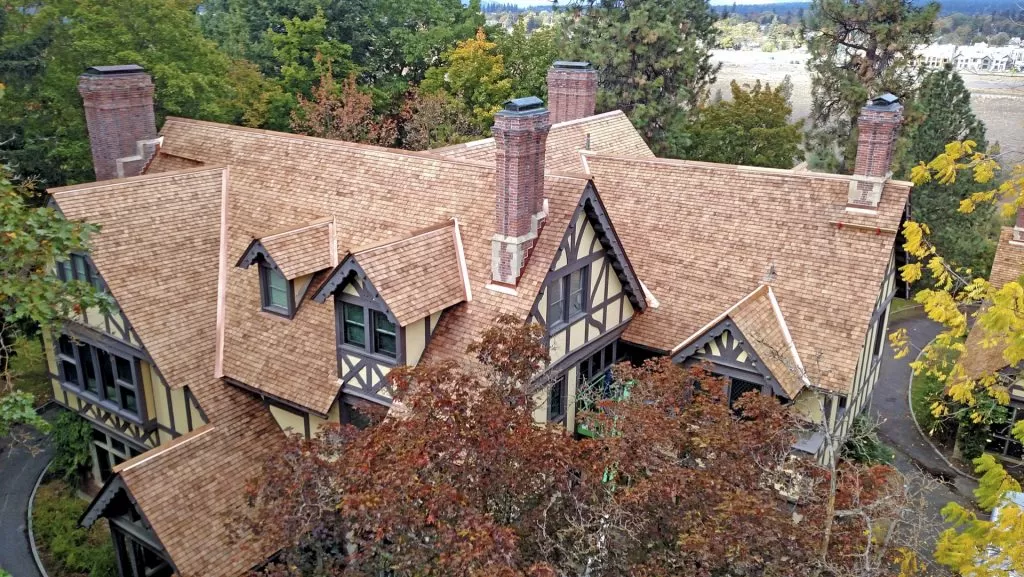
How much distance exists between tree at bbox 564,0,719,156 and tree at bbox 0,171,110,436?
35635mm

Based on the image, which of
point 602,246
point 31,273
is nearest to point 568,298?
point 602,246

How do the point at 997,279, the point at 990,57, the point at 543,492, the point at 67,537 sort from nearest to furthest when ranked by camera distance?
the point at 543,492 < the point at 67,537 < the point at 997,279 < the point at 990,57

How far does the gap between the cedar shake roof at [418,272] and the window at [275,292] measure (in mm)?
3492

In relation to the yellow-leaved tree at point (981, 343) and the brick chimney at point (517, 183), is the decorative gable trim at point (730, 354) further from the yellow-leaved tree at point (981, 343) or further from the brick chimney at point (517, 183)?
the yellow-leaved tree at point (981, 343)

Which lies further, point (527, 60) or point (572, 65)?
point (527, 60)

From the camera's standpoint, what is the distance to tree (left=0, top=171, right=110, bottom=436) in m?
13.9

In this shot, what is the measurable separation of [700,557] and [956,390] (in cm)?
480

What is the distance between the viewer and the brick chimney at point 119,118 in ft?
80.9

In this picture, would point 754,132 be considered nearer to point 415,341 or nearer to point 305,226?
point 305,226

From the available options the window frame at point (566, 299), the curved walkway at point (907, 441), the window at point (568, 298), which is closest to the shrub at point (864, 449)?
the curved walkway at point (907, 441)

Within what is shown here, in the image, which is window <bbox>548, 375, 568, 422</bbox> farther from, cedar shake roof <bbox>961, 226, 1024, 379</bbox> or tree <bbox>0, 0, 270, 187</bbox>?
tree <bbox>0, 0, 270, 187</bbox>

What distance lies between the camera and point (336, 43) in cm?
4697

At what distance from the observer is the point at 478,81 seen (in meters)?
46.5

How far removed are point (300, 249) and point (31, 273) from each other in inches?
235
